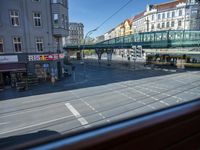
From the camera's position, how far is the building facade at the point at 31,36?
13945 millimetres

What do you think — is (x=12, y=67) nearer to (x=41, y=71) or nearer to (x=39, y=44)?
(x=41, y=71)

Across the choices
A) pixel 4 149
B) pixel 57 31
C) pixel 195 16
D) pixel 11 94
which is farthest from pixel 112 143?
pixel 57 31

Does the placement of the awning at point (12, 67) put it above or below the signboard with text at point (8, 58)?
below

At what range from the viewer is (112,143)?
1.55 ft

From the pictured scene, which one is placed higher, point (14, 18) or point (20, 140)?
point (14, 18)

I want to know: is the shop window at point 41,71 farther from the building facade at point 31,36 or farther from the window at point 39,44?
the window at point 39,44

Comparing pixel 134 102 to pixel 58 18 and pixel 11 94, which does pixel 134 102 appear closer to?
pixel 11 94

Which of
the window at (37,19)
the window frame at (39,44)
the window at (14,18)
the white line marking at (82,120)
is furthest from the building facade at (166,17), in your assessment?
the window at (14,18)

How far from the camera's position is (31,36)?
1512 centimetres

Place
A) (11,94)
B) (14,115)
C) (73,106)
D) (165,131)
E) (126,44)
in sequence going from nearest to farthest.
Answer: (165,131), (14,115), (73,106), (11,94), (126,44)

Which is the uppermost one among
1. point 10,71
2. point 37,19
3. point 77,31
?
point 37,19

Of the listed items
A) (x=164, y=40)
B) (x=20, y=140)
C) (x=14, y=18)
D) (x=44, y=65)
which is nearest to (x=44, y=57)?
(x=44, y=65)

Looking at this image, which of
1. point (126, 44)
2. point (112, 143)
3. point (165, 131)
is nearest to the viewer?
point (112, 143)

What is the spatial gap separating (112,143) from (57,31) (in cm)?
1739
